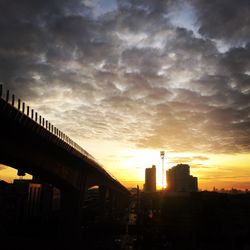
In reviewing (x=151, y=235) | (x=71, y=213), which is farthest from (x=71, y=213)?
(x=151, y=235)

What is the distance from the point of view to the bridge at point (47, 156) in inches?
1097

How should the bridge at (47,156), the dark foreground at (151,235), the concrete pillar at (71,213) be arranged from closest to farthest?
the bridge at (47,156) < the concrete pillar at (71,213) < the dark foreground at (151,235)

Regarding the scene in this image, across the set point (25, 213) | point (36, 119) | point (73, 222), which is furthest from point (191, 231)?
point (25, 213)

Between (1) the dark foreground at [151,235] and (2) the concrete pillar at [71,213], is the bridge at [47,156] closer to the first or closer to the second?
(2) the concrete pillar at [71,213]

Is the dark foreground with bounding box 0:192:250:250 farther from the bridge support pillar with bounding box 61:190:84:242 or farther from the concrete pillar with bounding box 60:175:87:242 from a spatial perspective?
the bridge support pillar with bounding box 61:190:84:242

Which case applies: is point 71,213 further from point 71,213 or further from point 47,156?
point 47,156

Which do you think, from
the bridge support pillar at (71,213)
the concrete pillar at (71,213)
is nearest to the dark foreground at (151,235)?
the concrete pillar at (71,213)

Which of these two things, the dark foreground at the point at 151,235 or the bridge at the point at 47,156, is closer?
the bridge at the point at 47,156

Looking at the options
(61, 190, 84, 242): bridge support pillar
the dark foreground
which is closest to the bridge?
(61, 190, 84, 242): bridge support pillar

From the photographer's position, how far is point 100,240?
6166cm

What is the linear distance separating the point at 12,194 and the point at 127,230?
38.9 metres

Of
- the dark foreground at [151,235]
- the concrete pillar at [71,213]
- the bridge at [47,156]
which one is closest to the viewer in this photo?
the bridge at [47,156]

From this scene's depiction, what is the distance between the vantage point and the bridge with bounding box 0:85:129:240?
2788cm

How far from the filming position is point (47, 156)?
39.1m
